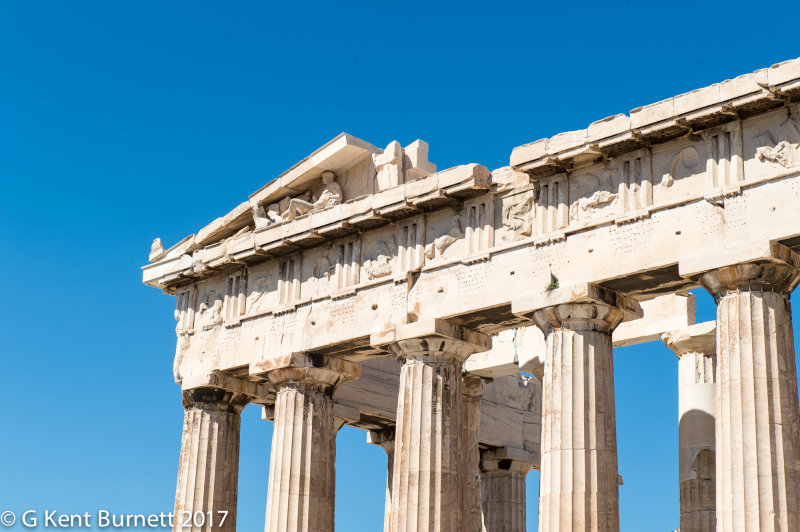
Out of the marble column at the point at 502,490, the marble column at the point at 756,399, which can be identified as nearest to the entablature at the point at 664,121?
the marble column at the point at 756,399

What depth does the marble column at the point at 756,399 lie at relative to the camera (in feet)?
70.1

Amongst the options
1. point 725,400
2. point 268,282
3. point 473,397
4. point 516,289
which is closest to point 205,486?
point 268,282

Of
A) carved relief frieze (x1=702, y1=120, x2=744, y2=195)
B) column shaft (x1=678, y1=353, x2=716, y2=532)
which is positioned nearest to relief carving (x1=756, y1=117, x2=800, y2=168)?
carved relief frieze (x1=702, y1=120, x2=744, y2=195)

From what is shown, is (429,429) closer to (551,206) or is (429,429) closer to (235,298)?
(551,206)

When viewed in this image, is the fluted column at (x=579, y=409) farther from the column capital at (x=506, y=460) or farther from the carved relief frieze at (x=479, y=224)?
the column capital at (x=506, y=460)

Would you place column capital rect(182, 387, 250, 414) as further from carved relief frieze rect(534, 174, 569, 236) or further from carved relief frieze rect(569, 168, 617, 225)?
carved relief frieze rect(569, 168, 617, 225)

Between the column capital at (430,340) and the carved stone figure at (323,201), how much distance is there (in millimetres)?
3883

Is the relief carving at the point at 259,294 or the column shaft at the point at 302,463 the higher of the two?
the relief carving at the point at 259,294

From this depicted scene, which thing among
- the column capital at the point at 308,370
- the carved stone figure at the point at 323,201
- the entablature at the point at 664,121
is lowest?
the column capital at the point at 308,370

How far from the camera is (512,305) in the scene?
25.7m

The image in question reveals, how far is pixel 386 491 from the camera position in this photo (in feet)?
122

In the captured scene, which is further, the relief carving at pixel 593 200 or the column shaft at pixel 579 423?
the relief carving at pixel 593 200

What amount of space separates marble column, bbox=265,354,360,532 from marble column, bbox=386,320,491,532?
2694 millimetres

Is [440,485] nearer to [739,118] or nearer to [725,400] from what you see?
[725,400]
